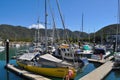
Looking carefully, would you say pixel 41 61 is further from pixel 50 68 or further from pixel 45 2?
pixel 45 2

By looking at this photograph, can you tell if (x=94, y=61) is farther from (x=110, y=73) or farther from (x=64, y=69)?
(x=64, y=69)

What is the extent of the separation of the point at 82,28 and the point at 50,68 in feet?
137

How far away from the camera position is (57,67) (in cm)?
2230

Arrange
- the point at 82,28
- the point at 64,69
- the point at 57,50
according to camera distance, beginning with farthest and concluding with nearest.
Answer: the point at 82,28, the point at 57,50, the point at 64,69

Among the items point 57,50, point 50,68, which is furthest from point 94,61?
point 50,68

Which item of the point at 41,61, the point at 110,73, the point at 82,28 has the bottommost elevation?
the point at 110,73

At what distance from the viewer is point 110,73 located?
87.3 feet

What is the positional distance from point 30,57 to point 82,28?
36.6 metres

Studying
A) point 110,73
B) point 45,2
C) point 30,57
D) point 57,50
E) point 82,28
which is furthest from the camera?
point 82,28

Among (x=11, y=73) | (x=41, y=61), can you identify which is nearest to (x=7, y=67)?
(x=11, y=73)

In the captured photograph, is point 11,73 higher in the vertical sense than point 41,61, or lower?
lower

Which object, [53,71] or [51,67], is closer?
[53,71]

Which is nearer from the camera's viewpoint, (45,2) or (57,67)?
(57,67)

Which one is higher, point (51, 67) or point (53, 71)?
point (51, 67)
